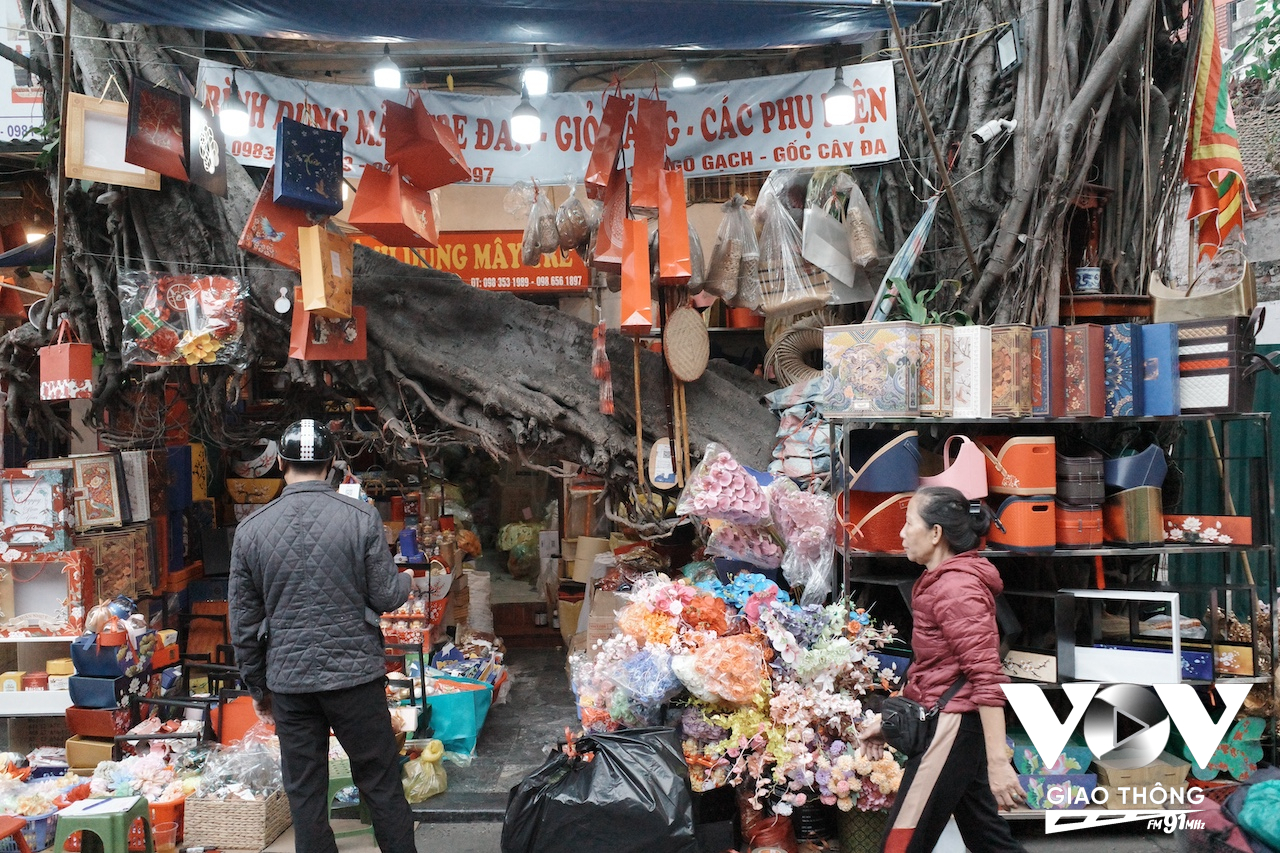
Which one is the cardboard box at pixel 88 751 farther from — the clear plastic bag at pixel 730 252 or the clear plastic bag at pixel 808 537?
the clear plastic bag at pixel 730 252

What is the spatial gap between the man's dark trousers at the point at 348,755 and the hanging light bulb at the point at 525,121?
341 cm

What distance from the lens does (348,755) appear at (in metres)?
3.40

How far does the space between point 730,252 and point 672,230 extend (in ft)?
1.88

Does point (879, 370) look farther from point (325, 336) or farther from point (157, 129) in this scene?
point (157, 129)

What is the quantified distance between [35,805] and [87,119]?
3.51 meters

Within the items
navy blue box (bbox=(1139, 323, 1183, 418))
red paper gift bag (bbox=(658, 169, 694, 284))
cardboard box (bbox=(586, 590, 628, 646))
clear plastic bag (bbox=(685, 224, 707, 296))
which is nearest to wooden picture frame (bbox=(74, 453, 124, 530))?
cardboard box (bbox=(586, 590, 628, 646))

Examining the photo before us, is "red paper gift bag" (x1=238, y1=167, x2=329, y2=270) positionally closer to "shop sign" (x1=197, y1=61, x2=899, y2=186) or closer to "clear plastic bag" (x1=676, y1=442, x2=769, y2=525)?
"shop sign" (x1=197, y1=61, x2=899, y2=186)

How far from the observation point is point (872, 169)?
563 centimetres

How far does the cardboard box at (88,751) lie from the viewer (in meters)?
4.71

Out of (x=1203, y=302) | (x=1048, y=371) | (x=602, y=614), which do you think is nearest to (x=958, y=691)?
(x=1048, y=371)

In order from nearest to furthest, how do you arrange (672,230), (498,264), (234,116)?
(672,230) → (234,116) → (498,264)

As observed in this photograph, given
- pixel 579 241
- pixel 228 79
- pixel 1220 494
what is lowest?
pixel 1220 494

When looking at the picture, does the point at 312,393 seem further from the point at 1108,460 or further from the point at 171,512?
the point at 1108,460

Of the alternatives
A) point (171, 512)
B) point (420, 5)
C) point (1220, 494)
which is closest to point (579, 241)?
point (420, 5)
